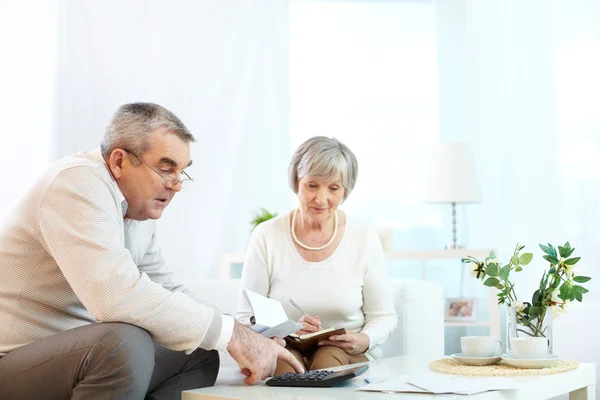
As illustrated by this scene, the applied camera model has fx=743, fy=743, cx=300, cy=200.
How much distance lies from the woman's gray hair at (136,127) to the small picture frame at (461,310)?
2514 millimetres

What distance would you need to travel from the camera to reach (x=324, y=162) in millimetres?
2564

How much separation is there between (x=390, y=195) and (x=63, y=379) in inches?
128

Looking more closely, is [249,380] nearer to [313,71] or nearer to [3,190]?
[3,190]

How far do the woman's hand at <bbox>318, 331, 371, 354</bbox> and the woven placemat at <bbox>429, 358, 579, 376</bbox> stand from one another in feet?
1.03

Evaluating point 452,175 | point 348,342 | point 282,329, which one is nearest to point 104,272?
point 282,329

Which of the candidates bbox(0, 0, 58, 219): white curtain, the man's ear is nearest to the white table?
the man's ear

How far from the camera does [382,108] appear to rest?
4.68 meters

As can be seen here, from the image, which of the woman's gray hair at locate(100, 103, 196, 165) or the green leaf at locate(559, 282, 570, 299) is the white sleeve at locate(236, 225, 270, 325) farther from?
the green leaf at locate(559, 282, 570, 299)

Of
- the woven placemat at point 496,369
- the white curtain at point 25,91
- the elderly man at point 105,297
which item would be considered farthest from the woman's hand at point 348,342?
the white curtain at point 25,91

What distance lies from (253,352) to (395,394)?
0.35 metres

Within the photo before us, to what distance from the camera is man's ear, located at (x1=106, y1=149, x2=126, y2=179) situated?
1875 mm

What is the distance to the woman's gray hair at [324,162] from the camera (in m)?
2.57

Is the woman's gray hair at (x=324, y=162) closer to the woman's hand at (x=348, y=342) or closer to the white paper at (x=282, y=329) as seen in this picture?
the woman's hand at (x=348, y=342)

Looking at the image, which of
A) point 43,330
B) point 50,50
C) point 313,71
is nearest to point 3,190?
point 50,50
